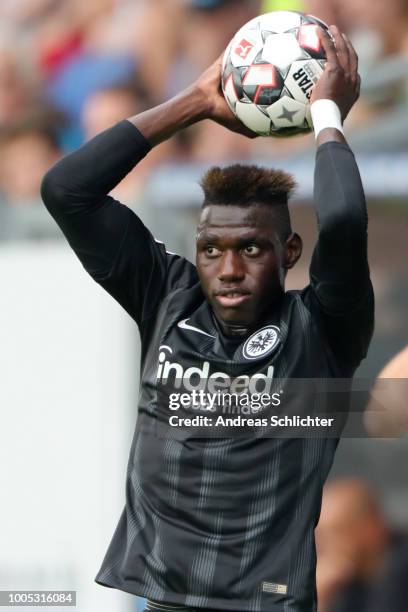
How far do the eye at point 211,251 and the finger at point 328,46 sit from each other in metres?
0.59

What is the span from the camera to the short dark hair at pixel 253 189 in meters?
3.17

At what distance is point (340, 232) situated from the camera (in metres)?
2.84

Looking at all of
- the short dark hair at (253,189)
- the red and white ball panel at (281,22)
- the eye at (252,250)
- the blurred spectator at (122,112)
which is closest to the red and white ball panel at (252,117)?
the short dark hair at (253,189)

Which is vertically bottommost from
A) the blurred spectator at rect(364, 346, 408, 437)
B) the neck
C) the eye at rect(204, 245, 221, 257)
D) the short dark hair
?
the blurred spectator at rect(364, 346, 408, 437)

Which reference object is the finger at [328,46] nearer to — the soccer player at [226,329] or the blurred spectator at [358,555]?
the soccer player at [226,329]

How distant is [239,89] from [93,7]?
3.67 m

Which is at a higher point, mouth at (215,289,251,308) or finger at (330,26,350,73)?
finger at (330,26,350,73)

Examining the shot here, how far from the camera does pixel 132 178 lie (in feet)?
18.9

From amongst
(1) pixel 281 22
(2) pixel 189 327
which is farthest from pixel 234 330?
(1) pixel 281 22

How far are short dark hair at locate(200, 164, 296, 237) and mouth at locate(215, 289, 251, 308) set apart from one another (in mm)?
247

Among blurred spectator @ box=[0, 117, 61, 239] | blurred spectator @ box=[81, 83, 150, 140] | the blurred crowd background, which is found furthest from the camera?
blurred spectator @ box=[0, 117, 61, 239]

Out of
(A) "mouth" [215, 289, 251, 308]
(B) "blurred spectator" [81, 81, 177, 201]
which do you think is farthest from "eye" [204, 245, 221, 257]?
(B) "blurred spectator" [81, 81, 177, 201]

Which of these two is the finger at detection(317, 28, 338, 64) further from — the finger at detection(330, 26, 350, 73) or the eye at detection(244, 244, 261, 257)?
the eye at detection(244, 244, 261, 257)

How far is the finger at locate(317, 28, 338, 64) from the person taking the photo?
309cm
